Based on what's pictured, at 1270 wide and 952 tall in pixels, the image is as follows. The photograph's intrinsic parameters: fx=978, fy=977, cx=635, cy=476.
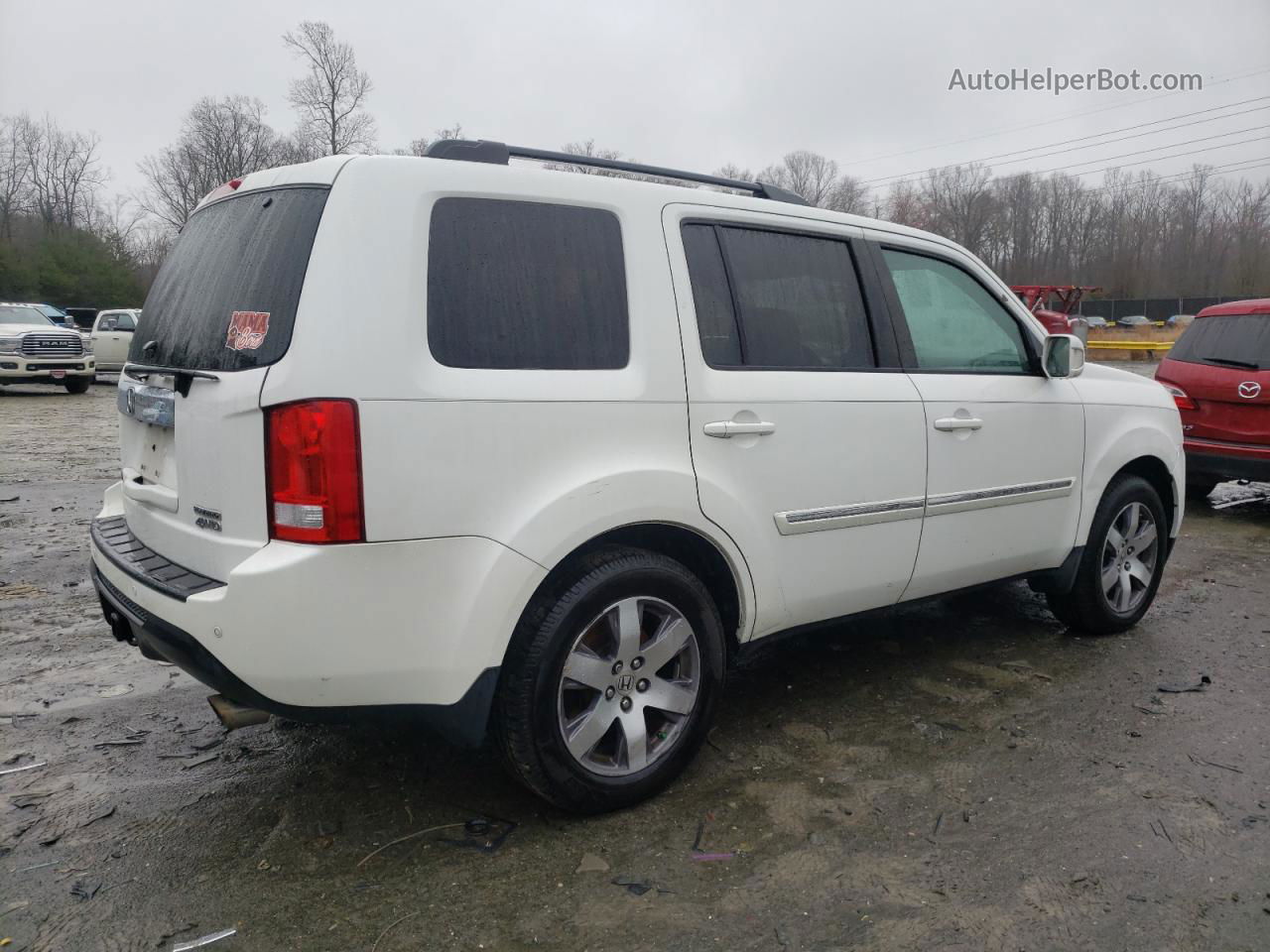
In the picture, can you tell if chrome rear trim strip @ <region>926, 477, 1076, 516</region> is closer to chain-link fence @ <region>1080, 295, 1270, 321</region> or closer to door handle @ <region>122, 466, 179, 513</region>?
door handle @ <region>122, 466, 179, 513</region>

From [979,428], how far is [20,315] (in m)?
21.6

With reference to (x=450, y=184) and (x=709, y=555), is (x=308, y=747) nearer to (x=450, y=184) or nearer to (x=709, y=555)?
(x=709, y=555)

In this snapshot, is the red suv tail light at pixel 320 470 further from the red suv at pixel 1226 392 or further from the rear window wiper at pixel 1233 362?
the rear window wiper at pixel 1233 362

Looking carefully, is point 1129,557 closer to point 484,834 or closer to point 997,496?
point 997,496

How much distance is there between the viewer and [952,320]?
4113 millimetres

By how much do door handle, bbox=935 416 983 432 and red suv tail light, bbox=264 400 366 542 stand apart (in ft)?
7.53

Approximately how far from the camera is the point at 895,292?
3867 mm

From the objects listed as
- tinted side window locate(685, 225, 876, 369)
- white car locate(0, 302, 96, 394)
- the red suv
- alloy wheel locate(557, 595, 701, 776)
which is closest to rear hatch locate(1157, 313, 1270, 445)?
the red suv

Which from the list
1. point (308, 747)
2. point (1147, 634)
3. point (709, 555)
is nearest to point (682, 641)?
point (709, 555)

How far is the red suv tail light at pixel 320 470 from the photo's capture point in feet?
7.93

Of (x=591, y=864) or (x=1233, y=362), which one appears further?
(x=1233, y=362)

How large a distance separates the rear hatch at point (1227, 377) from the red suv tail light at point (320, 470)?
24.3 feet

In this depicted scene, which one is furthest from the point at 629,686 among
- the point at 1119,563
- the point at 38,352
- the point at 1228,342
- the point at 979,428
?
the point at 38,352

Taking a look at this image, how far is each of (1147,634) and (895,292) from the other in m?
2.36
